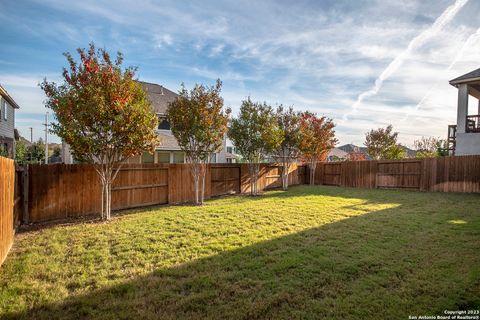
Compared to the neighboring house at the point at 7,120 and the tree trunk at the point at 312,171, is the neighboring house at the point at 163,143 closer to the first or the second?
the tree trunk at the point at 312,171

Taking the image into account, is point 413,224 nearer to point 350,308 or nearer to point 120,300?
point 350,308

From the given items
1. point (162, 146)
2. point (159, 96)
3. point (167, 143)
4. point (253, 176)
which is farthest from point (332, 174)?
point (159, 96)

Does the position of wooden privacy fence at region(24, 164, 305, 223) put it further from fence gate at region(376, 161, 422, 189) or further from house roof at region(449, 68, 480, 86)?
house roof at region(449, 68, 480, 86)

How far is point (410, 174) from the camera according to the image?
A: 16250 mm

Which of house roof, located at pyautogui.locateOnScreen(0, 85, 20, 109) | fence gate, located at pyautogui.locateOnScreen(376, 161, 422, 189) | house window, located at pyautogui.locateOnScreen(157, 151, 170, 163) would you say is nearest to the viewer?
fence gate, located at pyautogui.locateOnScreen(376, 161, 422, 189)

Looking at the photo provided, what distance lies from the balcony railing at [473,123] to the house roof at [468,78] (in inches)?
86.0

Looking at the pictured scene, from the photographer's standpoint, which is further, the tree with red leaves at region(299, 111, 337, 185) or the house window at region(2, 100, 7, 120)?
the house window at region(2, 100, 7, 120)

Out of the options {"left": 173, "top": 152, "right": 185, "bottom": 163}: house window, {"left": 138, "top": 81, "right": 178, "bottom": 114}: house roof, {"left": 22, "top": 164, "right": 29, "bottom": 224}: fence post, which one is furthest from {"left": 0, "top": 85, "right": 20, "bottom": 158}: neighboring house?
{"left": 22, "top": 164, "right": 29, "bottom": 224}: fence post

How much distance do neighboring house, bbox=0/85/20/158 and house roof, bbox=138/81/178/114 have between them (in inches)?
366

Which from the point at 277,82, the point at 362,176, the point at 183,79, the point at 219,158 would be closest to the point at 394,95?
the point at 362,176

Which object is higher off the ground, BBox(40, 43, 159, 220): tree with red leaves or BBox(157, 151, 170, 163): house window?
BBox(40, 43, 159, 220): tree with red leaves

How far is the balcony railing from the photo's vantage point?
16250 mm

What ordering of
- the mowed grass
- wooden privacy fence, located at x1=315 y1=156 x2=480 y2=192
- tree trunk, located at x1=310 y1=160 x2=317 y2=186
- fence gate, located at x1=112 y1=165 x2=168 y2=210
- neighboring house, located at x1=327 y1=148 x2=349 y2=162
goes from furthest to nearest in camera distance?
1. neighboring house, located at x1=327 y1=148 x2=349 y2=162
2. tree trunk, located at x1=310 y1=160 x2=317 y2=186
3. wooden privacy fence, located at x1=315 y1=156 x2=480 y2=192
4. fence gate, located at x1=112 y1=165 x2=168 y2=210
5. the mowed grass

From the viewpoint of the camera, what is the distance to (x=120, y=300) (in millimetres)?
3188
